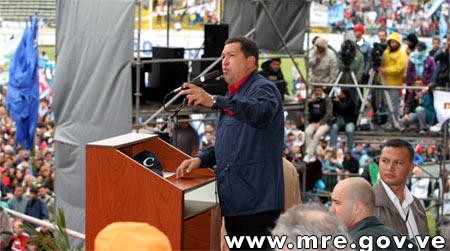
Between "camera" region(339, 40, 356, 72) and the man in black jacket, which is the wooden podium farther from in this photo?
"camera" region(339, 40, 356, 72)

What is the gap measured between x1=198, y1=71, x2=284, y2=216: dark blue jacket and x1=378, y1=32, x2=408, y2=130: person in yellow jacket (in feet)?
23.3

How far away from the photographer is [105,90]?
7.72m

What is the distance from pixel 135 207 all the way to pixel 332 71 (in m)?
7.30

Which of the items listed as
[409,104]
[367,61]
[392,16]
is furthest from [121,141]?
[392,16]

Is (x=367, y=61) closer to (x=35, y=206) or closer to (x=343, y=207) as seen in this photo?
(x=35, y=206)

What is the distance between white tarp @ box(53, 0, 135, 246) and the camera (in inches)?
301

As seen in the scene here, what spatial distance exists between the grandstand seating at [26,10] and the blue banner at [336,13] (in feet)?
32.9

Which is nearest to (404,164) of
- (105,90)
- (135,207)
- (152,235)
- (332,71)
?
(135,207)

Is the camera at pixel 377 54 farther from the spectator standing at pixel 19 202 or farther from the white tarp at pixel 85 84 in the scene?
the spectator standing at pixel 19 202

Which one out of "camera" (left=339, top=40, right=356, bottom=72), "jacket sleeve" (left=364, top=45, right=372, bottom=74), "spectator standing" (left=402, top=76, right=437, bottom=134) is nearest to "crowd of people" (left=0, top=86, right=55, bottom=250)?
"camera" (left=339, top=40, right=356, bottom=72)

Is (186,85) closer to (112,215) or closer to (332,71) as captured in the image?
(112,215)

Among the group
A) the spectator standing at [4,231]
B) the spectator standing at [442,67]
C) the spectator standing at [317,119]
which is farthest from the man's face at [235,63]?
the spectator standing at [442,67]

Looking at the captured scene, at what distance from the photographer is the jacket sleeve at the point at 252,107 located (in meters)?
3.61

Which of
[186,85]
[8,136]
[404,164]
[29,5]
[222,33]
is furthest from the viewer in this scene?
[29,5]
